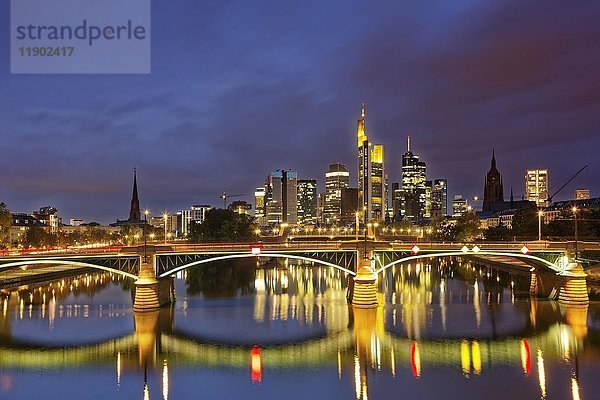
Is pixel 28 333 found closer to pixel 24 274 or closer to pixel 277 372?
pixel 277 372

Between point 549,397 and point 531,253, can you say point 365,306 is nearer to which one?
point 531,253

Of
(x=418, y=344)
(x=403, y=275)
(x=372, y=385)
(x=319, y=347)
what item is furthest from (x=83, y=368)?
(x=403, y=275)

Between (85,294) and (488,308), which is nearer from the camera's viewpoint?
(488,308)

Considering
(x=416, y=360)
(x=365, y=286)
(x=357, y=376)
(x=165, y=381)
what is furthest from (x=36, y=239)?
(x=357, y=376)

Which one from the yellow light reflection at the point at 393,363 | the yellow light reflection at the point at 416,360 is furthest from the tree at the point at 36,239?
the yellow light reflection at the point at 393,363

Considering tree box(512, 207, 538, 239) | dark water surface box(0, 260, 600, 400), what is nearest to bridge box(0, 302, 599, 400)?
dark water surface box(0, 260, 600, 400)

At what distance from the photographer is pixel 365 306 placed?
75.0m

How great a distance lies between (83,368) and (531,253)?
5948 centimetres

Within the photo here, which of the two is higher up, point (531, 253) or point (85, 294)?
point (531, 253)

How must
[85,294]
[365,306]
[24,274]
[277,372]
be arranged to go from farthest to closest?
[24,274] → [85,294] → [365,306] → [277,372]

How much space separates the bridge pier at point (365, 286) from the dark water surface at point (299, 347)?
174 centimetres

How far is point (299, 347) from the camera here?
188ft

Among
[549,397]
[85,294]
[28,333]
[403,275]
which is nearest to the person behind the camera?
[549,397]

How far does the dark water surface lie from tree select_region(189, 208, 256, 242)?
62.5 meters
